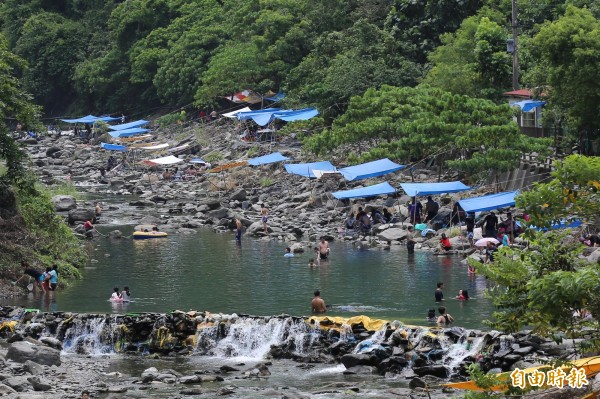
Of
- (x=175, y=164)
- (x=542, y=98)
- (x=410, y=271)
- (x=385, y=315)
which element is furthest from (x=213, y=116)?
(x=385, y=315)

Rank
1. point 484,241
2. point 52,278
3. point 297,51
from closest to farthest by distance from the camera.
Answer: point 52,278 < point 484,241 < point 297,51

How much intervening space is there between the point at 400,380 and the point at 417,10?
45.4 m

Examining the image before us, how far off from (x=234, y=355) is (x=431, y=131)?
20.2 m

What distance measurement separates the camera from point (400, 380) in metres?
24.5

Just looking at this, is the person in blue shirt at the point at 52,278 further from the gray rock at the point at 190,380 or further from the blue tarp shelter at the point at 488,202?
the blue tarp shelter at the point at 488,202

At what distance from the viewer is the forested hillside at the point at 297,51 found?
43.0m

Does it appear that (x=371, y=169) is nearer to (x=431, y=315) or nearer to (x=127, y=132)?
(x=431, y=315)

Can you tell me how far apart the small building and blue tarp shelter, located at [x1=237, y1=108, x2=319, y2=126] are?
1272cm

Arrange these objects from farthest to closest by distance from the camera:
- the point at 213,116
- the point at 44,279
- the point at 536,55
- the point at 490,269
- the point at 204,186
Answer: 1. the point at 213,116
2. the point at 204,186
3. the point at 536,55
4. the point at 44,279
5. the point at 490,269

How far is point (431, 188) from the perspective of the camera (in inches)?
1678

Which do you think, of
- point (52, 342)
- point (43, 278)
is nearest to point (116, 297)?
point (43, 278)

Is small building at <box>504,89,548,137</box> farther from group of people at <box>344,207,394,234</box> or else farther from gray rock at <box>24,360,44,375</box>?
gray rock at <box>24,360,44,375</box>

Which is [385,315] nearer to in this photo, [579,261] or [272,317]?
[272,317]

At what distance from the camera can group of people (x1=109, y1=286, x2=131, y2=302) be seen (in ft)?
108
